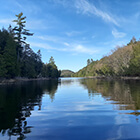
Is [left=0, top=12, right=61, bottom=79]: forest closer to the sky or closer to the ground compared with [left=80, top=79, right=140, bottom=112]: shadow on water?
closer to the sky

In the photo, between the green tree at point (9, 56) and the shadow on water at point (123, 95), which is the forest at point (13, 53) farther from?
the shadow on water at point (123, 95)

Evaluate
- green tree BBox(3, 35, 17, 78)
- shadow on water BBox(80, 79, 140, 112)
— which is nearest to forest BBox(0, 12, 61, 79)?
green tree BBox(3, 35, 17, 78)

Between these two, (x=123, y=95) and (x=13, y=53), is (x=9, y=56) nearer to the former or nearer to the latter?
(x=13, y=53)

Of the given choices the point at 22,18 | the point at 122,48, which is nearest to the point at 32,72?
the point at 22,18

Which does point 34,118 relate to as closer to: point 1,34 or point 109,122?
point 109,122

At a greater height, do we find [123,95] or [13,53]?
[13,53]

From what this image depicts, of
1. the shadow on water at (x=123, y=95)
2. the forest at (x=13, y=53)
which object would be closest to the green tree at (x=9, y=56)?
the forest at (x=13, y=53)

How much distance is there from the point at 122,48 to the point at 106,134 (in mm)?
81033

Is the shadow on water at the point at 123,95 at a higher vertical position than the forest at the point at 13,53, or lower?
lower

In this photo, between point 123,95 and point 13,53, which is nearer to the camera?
point 123,95

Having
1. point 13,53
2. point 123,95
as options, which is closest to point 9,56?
point 13,53

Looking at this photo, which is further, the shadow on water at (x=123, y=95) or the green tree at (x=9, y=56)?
the green tree at (x=9, y=56)

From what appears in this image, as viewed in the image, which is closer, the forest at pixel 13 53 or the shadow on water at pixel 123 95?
the shadow on water at pixel 123 95

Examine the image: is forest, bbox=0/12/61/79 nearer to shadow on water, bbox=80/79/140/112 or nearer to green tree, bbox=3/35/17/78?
green tree, bbox=3/35/17/78
